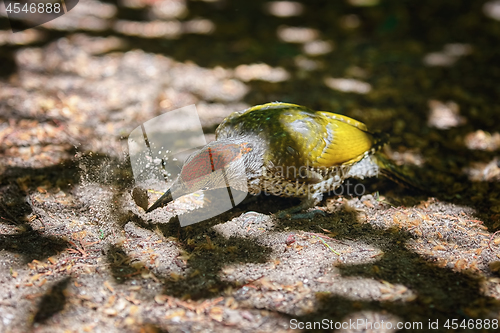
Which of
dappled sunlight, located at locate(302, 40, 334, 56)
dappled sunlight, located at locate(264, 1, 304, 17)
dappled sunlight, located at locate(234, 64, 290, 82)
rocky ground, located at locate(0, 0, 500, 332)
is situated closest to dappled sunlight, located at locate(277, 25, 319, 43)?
rocky ground, located at locate(0, 0, 500, 332)

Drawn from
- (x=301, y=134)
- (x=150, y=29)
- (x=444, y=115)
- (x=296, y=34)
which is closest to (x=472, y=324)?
(x=301, y=134)

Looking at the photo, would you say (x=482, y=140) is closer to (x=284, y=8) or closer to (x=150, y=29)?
(x=284, y=8)

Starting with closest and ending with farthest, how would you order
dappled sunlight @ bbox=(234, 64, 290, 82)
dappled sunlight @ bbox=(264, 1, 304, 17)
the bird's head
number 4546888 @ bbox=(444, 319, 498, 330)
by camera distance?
1. number 4546888 @ bbox=(444, 319, 498, 330)
2. the bird's head
3. dappled sunlight @ bbox=(234, 64, 290, 82)
4. dappled sunlight @ bbox=(264, 1, 304, 17)

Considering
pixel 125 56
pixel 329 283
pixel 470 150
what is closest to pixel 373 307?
pixel 329 283

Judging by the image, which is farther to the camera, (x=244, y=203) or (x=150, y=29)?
(x=150, y=29)

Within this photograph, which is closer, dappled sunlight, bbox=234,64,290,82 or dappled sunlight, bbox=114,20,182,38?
dappled sunlight, bbox=234,64,290,82

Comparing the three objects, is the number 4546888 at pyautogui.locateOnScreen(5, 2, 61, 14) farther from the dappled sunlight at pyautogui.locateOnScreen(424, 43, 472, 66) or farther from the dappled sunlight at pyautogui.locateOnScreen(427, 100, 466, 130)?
the dappled sunlight at pyautogui.locateOnScreen(424, 43, 472, 66)
